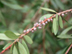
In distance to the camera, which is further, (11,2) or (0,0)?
(11,2)

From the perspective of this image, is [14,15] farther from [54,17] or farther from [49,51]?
[54,17]

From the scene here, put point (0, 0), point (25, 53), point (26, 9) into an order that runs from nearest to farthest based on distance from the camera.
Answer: point (25, 53), point (0, 0), point (26, 9)

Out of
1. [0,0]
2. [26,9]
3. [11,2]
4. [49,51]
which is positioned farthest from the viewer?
[26,9]

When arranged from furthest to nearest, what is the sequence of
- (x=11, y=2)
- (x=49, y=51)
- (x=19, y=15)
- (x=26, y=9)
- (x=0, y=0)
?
1. (x=19, y=15)
2. (x=26, y=9)
3. (x=49, y=51)
4. (x=11, y=2)
5. (x=0, y=0)

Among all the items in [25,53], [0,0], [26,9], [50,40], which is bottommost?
[25,53]

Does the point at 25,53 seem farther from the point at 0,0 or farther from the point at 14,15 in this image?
the point at 14,15

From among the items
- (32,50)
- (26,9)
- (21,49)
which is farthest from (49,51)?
(21,49)

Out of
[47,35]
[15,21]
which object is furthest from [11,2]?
[15,21]

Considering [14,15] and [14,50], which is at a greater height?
[14,15]

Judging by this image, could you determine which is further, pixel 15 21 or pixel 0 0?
pixel 15 21
